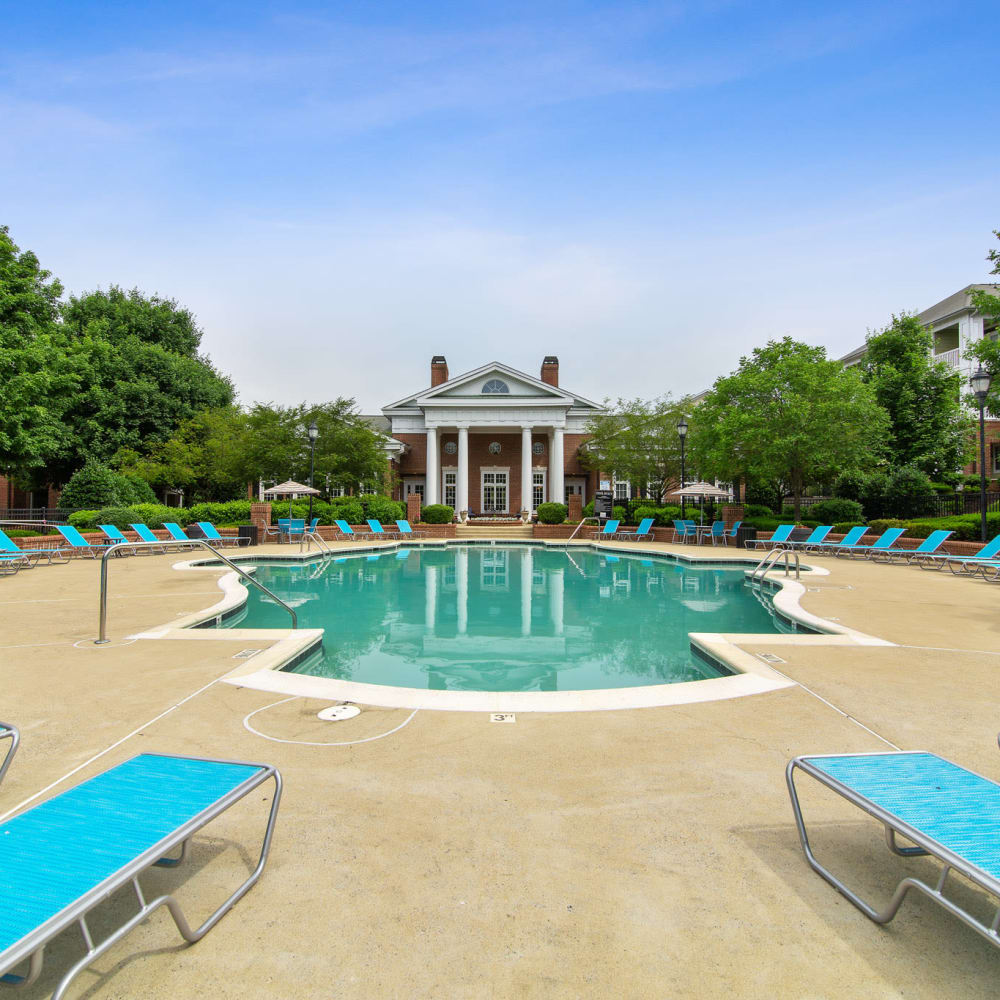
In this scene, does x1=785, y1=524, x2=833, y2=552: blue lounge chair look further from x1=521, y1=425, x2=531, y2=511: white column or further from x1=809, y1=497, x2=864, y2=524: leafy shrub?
x1=521, y1=425, x2=531, y2=511: white column

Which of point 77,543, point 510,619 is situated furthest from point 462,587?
point 77,543

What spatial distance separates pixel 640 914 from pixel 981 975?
1.10 meters

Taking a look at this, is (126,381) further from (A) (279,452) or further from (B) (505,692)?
(B) (505,692)

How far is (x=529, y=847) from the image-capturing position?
2756 millimetres

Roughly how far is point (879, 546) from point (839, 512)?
6731 millimetres

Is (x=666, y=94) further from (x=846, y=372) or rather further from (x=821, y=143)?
(x=846, y=372)

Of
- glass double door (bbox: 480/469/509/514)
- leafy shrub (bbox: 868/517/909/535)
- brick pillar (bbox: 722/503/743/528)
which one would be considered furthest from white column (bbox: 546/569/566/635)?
glass double door (bbox: 480/469/509/514)

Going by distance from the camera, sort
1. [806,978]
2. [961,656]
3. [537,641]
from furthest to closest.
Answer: [537,641] → [961,656] → [806,978]

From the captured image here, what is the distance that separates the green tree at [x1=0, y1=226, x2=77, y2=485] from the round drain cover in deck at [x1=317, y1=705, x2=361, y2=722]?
874 inches

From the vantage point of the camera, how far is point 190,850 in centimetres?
267

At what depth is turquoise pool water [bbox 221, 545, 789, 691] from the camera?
22.6 ft

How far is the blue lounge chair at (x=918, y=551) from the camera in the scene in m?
16.1

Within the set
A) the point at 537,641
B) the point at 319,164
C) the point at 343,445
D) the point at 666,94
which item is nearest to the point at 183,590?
the point at 537,641

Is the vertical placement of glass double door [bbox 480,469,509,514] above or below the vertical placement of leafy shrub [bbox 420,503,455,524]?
above
